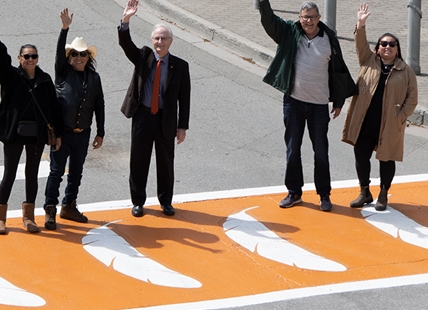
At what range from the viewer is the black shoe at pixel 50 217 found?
27.7 ft

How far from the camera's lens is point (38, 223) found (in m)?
8.65

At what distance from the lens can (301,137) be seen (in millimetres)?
9148

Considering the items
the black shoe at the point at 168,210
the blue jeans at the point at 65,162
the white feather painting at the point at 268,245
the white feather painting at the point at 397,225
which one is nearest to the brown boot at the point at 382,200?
the white feather painting at the point at 397,225

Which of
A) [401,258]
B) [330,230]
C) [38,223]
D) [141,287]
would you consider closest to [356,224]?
[330,230]

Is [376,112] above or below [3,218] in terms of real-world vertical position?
above

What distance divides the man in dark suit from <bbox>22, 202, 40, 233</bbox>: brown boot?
1088 millimetres

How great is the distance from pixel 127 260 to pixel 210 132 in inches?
150

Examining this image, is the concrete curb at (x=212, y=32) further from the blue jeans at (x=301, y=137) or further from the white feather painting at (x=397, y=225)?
the white feather painting at (x=397, y=225)

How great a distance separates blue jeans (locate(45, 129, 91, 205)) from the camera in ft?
27.6

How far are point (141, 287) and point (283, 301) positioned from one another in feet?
4.01

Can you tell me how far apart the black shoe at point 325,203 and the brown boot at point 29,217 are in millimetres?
3012

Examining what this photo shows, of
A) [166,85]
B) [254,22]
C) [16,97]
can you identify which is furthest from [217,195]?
[254,22]

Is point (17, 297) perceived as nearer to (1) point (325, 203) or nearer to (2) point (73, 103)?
(2) point (73, 103)

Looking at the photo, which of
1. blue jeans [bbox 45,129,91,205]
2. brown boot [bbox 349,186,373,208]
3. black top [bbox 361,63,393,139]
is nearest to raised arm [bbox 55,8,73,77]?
blue jeans [bbox 45,129,91,205]
